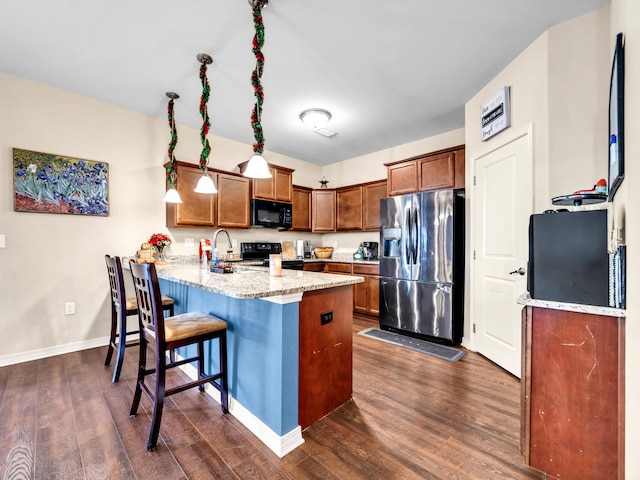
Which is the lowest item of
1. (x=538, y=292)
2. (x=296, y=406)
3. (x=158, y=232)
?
(x=296, y=406)

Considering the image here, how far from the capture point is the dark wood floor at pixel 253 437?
1.46 metres

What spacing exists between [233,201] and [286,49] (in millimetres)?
2204

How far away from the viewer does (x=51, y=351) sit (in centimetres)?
291

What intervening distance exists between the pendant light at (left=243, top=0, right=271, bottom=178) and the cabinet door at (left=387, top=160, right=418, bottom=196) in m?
2.41

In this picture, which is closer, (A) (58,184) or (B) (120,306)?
(B) (120,306)

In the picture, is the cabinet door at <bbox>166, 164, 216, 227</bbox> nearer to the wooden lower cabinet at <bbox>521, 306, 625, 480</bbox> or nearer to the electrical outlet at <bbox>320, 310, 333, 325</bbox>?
the electrical outlet at <bbox>320, 310, 333, 325</bbox>

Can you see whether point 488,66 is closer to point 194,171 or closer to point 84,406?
point 194,171

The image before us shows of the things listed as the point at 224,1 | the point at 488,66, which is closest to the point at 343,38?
the point at 224,1

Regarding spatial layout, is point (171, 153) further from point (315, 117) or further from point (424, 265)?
point (424, 265)

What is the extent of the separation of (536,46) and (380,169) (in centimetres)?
280

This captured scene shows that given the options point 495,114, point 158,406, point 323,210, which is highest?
point 495,114

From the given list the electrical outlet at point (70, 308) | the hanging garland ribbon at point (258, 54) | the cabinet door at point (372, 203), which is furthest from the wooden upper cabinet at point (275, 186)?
the electrical outlet at point (70, 308)

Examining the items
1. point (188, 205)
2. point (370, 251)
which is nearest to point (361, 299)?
point (370, 251)

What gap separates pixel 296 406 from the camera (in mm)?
1676
